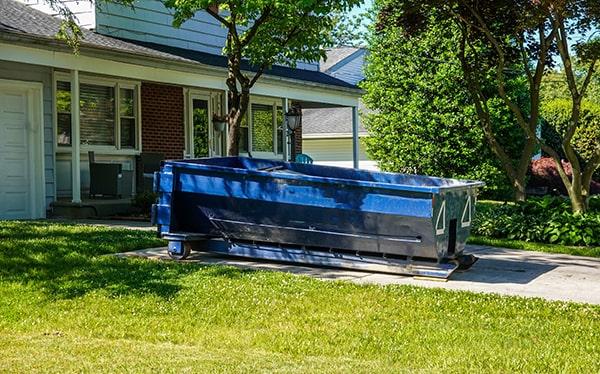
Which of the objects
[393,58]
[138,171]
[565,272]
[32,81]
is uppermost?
[393,58]

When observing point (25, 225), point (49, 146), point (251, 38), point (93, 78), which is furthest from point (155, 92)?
point (25, 225)

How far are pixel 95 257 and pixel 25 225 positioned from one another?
3250 millimetres

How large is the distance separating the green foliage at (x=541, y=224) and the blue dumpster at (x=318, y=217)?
4.08m

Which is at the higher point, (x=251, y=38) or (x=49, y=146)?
(x=251, y=38)

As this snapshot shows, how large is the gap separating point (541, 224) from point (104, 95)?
9.53 meters

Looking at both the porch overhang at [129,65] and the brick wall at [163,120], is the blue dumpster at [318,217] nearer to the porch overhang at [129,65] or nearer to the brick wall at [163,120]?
the porch overhang at [129,65]

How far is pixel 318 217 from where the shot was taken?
32.7ft

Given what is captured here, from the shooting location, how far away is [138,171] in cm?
1830

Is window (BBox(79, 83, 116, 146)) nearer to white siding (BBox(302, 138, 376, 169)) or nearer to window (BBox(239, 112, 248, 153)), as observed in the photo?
window (BBox(239, 112, 248, 153))

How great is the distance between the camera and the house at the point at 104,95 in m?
15.3

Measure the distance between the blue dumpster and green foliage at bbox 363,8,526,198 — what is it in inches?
555

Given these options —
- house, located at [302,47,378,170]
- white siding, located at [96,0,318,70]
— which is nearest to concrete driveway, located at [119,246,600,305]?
white siding, located at [96,0,318,70]

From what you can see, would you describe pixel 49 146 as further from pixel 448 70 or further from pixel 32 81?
pixel 448 70

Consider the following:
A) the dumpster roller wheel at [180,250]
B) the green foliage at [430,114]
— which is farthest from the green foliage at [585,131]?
the dumpster roller wheel at [180,250]
